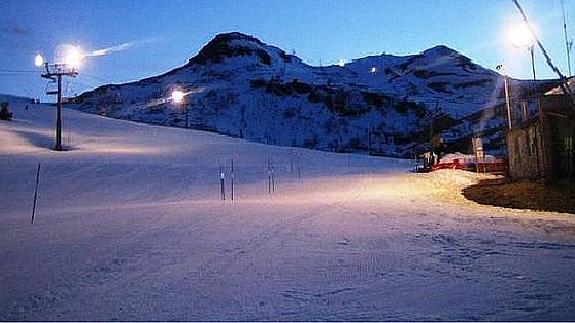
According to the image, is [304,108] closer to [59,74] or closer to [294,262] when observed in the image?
[59,74]

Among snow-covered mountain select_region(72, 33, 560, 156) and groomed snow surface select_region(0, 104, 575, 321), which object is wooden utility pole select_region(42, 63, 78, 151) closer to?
groomed snow surface select_region(0, 104, 575, 321)

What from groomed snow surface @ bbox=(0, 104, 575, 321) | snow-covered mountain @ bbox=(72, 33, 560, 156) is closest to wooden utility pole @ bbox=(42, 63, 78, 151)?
groomed snow surface @ bbox=(0, 104, 575, 321)

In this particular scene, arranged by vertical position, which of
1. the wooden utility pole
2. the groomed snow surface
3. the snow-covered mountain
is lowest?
the groomed snow surface

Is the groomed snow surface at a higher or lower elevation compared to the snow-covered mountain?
lower

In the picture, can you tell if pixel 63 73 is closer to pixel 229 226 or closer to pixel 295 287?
pixel 229 226

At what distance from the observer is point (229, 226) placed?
1147cm

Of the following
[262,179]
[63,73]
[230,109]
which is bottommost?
[262,179]

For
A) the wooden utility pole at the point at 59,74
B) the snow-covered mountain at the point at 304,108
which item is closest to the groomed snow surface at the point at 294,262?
the wooden utility pole at the point at 59,74

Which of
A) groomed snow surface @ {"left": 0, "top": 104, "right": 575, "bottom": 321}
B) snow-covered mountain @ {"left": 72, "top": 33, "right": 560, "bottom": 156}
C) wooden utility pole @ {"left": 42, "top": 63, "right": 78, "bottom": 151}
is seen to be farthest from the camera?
snow-covered mountain @ {"left": 72, "top": 33, "right": 560, "bottom": 156}

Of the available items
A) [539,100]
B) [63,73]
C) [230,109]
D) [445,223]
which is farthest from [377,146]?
[445,223]

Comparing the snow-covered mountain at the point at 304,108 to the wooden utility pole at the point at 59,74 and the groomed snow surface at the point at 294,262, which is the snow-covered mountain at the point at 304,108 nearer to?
the wooden utility pole at the point at 59,74

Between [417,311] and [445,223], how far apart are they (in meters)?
6.66

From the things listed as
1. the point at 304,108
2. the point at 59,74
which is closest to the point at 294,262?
the point at 59,74

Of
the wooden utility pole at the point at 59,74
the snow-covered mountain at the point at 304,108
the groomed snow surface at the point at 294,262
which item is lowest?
the groomed snow surface at the point at 294,262
